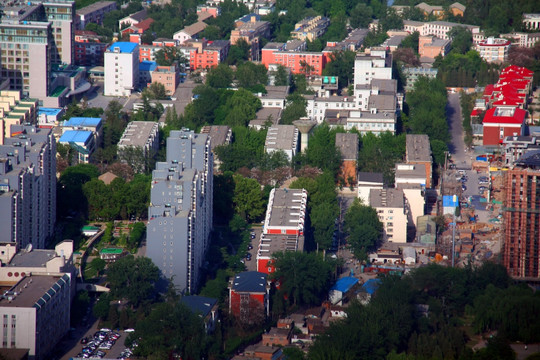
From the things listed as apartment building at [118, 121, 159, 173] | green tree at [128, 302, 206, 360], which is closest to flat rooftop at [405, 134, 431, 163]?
apartment building at [118, 121, 159, 173]

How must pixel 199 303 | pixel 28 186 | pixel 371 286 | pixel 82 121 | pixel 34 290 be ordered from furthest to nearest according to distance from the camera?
pixel 82 121 < pixel 28 186 < pixel 371 286 < pixel 199 303 < pixel 34 290

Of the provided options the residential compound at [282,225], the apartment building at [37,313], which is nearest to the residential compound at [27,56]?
the residential compound at [282,225]

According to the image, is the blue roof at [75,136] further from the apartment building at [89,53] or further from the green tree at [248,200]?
the apartment building at [89,53]

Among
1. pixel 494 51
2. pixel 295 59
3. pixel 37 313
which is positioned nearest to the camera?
pixel 37 313

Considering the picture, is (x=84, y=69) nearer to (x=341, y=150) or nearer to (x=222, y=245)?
(x=341, y=150)

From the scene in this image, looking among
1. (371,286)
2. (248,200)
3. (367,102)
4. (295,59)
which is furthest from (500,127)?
(371,286)

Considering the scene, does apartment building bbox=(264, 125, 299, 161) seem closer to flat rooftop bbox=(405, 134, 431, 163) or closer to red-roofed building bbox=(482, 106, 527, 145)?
flat rooftop bbox=(405, 134, 431, 163)

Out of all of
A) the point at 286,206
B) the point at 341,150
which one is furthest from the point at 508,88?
the point at 286,206

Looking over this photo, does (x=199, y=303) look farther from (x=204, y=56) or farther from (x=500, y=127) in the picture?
(x=204, y=56)
